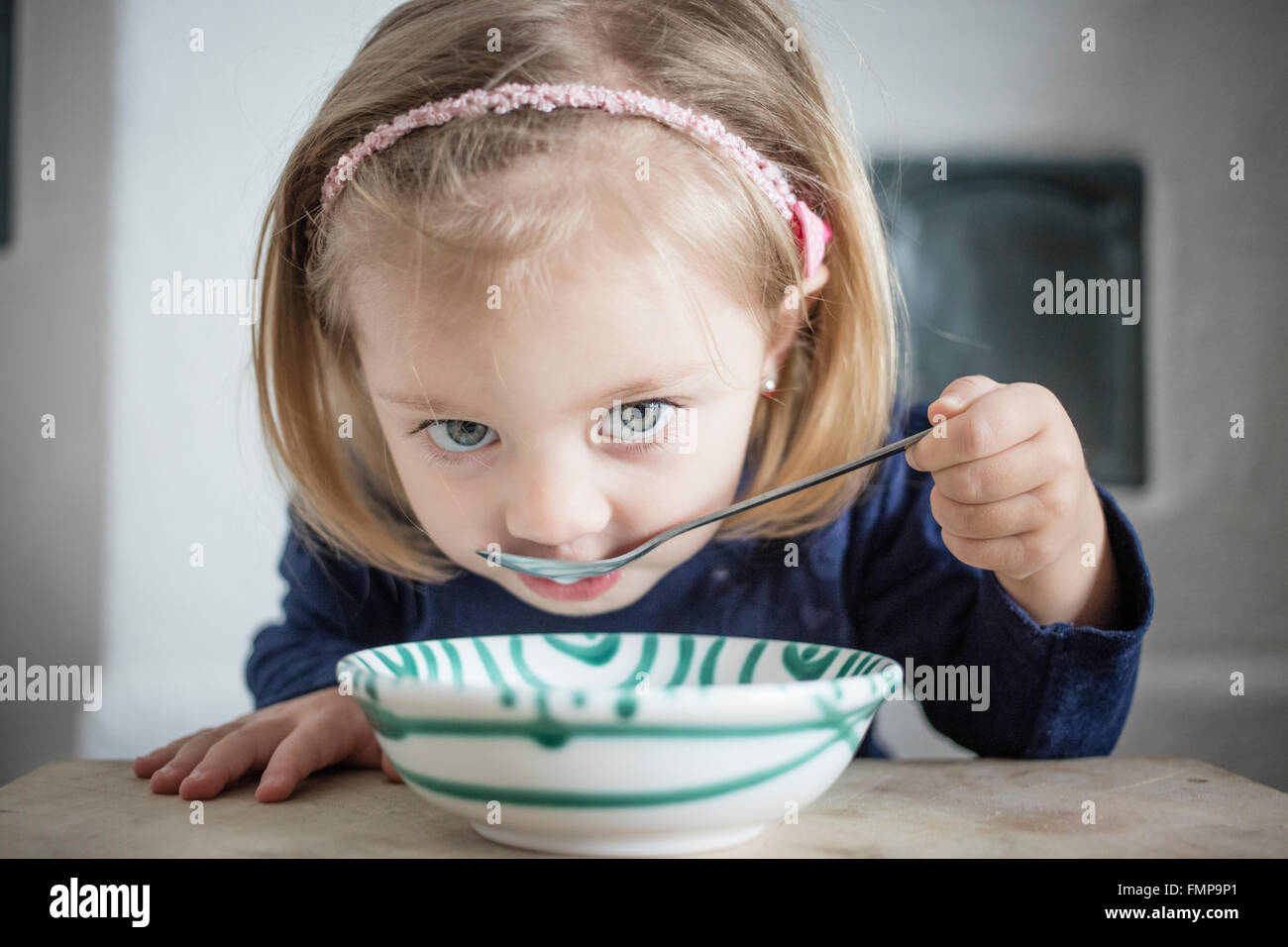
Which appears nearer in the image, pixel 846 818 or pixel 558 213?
pixel 846 818

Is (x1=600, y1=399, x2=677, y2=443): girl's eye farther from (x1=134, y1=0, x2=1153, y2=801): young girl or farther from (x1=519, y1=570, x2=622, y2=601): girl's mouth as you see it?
(x1=519, y1=570, x2=622, y2=601): girl's mouth

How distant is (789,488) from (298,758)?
0.98 ft

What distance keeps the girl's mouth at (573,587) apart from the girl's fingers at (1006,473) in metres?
0.23

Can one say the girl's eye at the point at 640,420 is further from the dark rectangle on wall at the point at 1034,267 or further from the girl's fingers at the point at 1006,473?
the dark rectangle on wall at the point at 1034,267

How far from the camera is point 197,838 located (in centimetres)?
43

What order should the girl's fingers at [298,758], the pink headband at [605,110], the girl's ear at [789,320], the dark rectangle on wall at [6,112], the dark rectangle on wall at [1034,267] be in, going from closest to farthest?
the girl's fingers at [298,758]
the pink headband at [605,110]
the girl's ear at [789,320]
the dark rectangle on wall at [6,112]
the dark rectangle on wall at [1034,267]

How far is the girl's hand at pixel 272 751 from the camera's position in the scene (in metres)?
0.50

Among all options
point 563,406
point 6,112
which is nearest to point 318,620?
point 563,406

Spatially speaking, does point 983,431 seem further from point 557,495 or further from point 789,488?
point 557,495

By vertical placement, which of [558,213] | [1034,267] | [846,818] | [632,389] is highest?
[1034,267]

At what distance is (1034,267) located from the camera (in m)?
1.56

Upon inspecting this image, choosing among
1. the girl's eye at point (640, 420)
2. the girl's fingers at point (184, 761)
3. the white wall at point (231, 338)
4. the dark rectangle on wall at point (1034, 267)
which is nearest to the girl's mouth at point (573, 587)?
the girl's eye at point (640, 420)

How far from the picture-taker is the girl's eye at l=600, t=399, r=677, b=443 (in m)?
0.61
